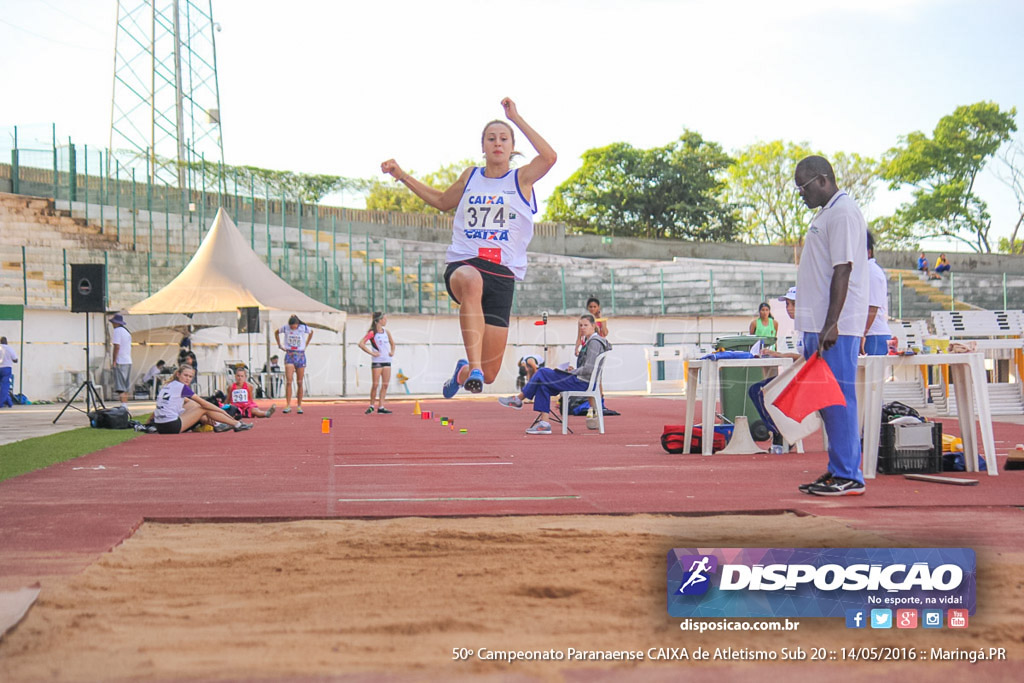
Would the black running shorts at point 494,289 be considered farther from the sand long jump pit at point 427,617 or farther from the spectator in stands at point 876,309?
the spectator in stands at point 876,309

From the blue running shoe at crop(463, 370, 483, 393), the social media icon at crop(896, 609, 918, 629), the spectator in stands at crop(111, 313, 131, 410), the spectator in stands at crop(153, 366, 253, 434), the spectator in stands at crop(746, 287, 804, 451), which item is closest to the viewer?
the social media icon at crop(896, 609, 918, 629)

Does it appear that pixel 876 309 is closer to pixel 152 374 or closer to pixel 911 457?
pixel 911 457

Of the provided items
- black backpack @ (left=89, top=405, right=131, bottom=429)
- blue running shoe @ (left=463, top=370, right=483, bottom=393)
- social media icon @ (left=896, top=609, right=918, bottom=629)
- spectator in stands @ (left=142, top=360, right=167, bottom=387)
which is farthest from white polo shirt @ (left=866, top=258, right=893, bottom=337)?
spectator in stands @ (left=142, top=360, right=167, bottom=387)

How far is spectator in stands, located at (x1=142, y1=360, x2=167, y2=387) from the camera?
74.2 feet

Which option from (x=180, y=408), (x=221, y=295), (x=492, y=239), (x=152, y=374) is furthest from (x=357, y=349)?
(x=492, y=239)

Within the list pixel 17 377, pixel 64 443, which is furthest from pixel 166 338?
pixel 64 443

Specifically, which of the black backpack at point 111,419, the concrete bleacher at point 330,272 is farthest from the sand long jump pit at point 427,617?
the concrete bleacher at point 330,272

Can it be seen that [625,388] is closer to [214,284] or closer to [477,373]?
[214,284]

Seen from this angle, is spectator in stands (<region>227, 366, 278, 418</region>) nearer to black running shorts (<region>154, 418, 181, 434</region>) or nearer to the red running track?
black running shorts (<region>154, 418, 181, 434</region>)

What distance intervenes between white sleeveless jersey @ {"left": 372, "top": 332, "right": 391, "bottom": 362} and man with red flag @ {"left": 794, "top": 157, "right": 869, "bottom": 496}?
9851 millimetres

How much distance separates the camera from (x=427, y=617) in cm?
274

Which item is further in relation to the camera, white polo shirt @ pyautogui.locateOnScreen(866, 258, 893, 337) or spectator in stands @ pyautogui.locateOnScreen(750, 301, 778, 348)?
spectator in stands @ pyautogui.locateOnScreen(750, 301, 778, 348)

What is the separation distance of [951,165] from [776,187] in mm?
8914

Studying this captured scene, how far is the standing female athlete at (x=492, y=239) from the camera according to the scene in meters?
4.20
